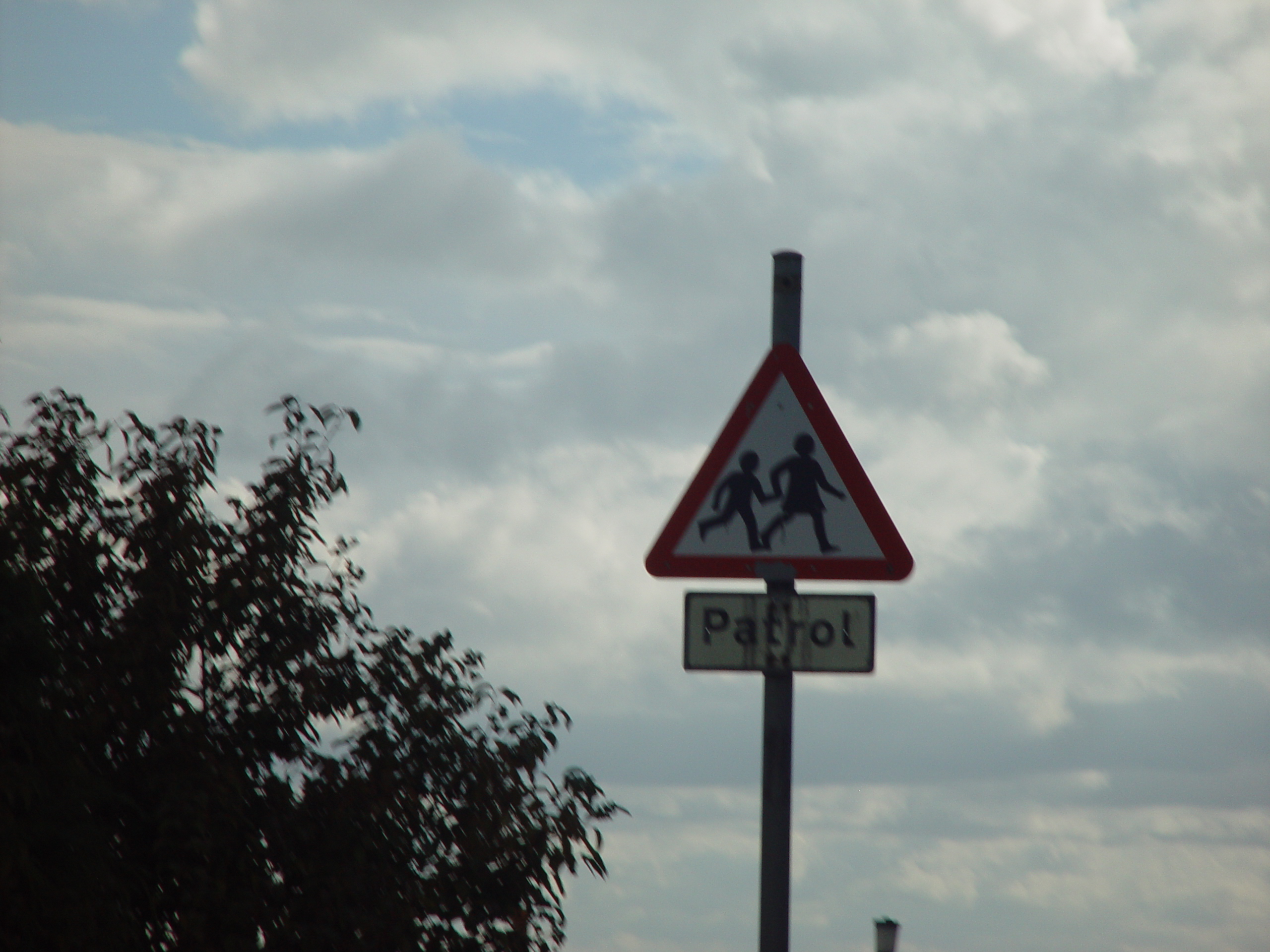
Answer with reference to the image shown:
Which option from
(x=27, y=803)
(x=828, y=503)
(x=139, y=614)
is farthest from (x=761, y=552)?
(x=139, y=614)

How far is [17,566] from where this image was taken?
284 inches

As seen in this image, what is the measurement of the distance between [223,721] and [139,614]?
0.79 meters

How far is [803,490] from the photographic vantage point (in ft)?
12.9

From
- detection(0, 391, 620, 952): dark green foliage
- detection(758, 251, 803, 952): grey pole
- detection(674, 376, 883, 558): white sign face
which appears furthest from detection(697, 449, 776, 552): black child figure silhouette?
detection(0, 391, 620, 952): dark green foliage

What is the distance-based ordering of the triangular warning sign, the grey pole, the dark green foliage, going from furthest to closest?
the dark green foliage, the triangular warning sign, the grey pole

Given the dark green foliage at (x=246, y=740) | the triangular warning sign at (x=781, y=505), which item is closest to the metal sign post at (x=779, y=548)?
the triangular warning sign at (x=781, y=505)

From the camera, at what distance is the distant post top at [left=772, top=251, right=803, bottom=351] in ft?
13.4

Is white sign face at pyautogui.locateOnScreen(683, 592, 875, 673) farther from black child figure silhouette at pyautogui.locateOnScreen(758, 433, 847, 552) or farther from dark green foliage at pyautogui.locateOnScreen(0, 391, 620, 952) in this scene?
dark green foliage at pyautogui.locateOnScreen(0, 391, 620, 952)

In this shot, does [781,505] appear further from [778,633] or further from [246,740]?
[246,740]

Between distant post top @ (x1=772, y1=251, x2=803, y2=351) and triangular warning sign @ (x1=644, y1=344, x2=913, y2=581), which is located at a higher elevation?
distant post top @ (x1=772, y1=251, x2=803, y2=351)

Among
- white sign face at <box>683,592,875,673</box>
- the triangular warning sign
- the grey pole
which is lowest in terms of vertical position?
the grey pole

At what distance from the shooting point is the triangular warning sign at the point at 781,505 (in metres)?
3.89

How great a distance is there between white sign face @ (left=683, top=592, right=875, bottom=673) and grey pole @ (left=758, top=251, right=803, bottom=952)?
46 mm

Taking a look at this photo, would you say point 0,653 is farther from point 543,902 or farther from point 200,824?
point 543,902
